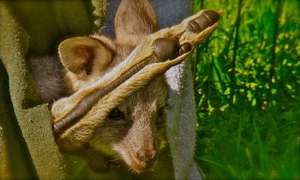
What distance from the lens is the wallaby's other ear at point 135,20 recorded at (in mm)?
3432

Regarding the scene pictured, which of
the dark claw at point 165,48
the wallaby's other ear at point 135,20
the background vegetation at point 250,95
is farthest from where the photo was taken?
the background vegetation at point 250,95

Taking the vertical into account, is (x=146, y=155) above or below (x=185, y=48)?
below

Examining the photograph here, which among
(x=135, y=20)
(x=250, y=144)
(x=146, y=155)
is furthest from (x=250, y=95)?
(x=146, y=155)

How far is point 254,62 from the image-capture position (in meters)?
4.75

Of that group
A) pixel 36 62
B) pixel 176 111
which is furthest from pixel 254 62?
pixel 36 62

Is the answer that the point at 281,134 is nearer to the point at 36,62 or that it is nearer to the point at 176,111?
the point at 176,111

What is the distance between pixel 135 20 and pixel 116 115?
35cm

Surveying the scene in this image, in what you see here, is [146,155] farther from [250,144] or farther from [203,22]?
[250,144]

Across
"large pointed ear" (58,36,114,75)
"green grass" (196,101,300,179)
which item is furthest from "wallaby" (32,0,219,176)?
"green grass" (196,101,300,179)

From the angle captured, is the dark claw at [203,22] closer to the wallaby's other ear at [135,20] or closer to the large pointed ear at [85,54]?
the wallaby's other ear at [135,20]

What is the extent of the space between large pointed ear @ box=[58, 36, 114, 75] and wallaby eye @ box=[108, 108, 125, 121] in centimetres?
17

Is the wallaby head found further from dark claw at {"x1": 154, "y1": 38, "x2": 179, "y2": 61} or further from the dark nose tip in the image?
dark claw at {"x1": 154, "y1": 38, "x2": 179, "y2": 61}

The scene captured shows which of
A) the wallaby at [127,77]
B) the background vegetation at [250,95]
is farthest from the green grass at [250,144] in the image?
the wallaby at [127,77]

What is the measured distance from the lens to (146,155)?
3.30 meters
